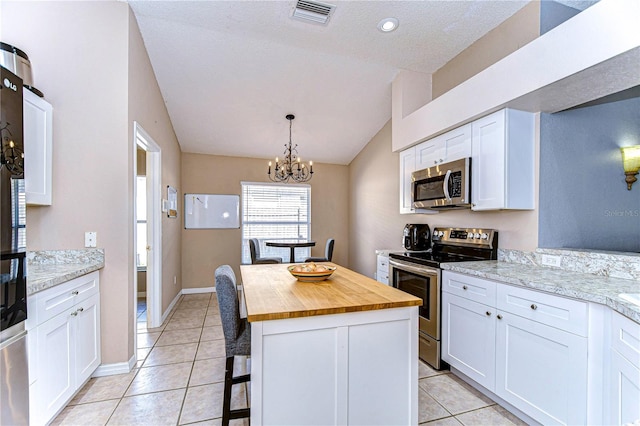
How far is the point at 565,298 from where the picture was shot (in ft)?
5.29

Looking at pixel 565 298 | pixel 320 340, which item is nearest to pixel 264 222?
pixel 320 340

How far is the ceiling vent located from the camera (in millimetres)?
→ 2432

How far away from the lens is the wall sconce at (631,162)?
243 centimetres

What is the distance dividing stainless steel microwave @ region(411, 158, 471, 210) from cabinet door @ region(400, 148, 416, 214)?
137 millimetres

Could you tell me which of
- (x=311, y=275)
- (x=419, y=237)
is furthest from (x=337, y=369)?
(x=419, y=237)

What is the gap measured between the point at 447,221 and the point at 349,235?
3.00m

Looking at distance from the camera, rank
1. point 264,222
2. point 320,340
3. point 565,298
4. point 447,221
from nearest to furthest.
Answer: point 320,340
point 565,298
point 447,221
point 264,222

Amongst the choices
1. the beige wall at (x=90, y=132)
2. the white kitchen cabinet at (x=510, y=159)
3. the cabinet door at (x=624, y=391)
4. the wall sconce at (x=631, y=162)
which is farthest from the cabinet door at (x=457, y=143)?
the beige wall at (x=90, y=132)

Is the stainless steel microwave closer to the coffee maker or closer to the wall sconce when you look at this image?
the coffee maker

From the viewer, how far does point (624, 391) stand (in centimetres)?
133

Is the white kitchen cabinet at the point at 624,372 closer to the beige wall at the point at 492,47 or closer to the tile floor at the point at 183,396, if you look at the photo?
the tile floor at the point at 183,396

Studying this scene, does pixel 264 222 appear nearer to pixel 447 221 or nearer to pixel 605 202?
pixel 447 221

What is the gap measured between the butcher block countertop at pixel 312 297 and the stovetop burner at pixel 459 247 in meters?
Answer: 0.93

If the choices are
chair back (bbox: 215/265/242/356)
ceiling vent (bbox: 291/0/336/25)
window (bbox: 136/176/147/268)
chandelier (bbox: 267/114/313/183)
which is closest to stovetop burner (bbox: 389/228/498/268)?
chair back (bbox: 215/265/242/356)
